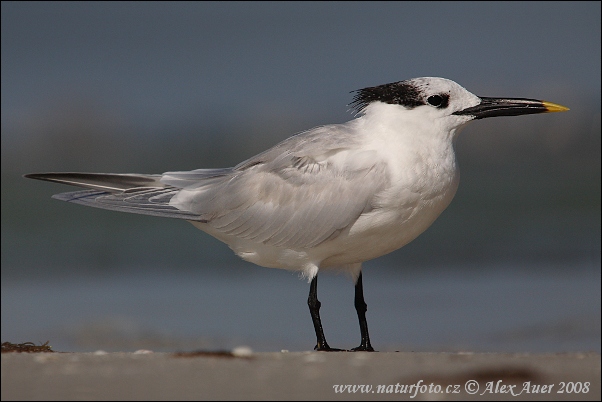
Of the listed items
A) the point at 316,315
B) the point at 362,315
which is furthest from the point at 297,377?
the point at 362,315

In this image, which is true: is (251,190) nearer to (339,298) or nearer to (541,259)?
(339,298)

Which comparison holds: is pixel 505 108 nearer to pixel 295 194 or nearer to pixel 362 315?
pixel 295 194

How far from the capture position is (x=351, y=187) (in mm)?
5844

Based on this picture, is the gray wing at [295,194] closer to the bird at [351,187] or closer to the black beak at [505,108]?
the bird at [351,187]

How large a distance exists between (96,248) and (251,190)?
6936 millimetres

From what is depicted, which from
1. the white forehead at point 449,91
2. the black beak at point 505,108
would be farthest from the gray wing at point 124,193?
the black beak at point 505,108

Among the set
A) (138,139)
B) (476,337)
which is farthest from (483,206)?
(138,139)

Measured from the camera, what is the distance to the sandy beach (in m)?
4.18

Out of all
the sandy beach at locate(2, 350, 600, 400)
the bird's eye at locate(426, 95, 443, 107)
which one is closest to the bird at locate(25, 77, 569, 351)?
the bird's eye at locate(426, 95, 443, 107)

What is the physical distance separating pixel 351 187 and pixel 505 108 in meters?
1.26

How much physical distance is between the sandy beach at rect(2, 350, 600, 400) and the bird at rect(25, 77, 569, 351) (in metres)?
1.13

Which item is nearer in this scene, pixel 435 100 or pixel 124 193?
pixel 435 100

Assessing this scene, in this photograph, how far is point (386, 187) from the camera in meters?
5.73

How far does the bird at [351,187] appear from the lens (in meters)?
5.78
